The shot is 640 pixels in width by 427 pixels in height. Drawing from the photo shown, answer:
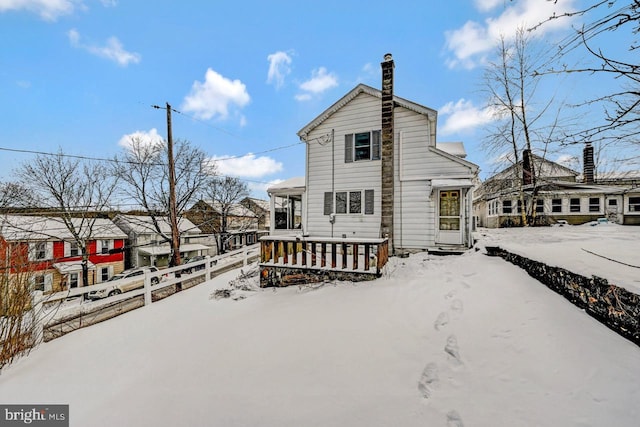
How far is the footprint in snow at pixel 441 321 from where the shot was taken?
11.7ft

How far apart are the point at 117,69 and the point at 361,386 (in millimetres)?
16903

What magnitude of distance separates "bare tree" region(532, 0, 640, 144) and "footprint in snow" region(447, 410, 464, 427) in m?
2.74

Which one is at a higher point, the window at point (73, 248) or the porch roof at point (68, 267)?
the window at point (73, 248)

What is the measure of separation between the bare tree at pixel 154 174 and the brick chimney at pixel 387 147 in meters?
15.6

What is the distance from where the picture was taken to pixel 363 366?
9.23 feet

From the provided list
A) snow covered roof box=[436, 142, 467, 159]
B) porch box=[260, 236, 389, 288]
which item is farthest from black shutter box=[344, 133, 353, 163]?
porch box=[260, 236, 389, 288]

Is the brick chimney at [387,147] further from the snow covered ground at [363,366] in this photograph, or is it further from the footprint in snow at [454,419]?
the footprint in snow at [454,419]

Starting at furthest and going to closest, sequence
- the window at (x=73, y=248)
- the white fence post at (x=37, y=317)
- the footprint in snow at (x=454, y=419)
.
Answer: the window at (x=73, y=248) < the white fence post at (x=37, y=317) < the footprint in snow at (x=454, y=419)

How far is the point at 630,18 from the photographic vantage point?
1909 mm

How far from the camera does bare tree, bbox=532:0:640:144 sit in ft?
6.42

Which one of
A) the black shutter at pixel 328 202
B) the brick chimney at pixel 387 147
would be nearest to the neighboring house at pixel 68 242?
the black shutter at pixel 328 202

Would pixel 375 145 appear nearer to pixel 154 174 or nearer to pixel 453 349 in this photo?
pixel 453 349

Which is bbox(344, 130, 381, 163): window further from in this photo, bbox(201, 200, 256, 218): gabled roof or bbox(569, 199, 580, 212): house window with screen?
bbox(201, 200, 256, 218): gabled roof

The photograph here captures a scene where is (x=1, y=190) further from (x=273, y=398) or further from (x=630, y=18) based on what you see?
(x=630, y=18)
